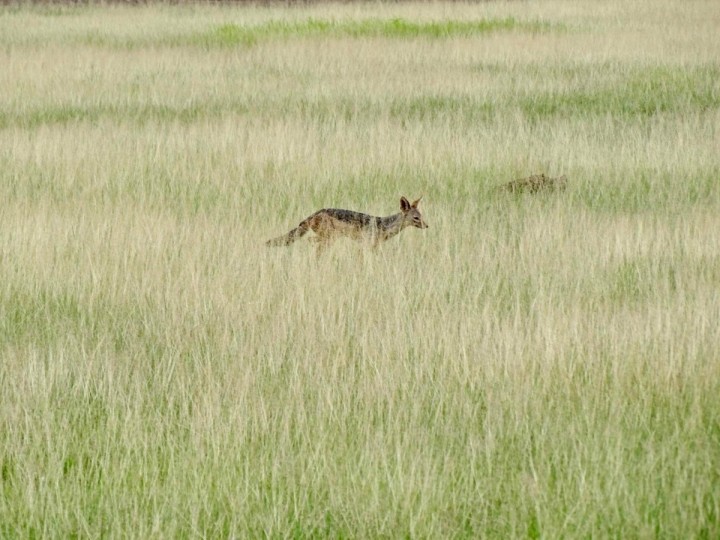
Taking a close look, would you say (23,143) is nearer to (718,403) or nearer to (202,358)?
(202,358)

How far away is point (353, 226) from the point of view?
6.91 meters

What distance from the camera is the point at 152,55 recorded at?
63.8 feet

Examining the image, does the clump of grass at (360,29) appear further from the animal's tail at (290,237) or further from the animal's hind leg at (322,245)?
the animal's hind leg at (322,245)

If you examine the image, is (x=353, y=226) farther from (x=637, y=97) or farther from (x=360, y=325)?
(x=637, y=97)

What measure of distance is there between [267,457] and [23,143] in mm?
8130

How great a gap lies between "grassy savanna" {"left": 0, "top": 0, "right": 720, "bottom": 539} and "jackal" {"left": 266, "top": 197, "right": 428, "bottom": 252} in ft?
0.34

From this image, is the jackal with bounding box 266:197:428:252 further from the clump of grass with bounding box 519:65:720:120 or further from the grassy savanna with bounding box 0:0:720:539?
the clump of grass with bounding box 519:65:720:120

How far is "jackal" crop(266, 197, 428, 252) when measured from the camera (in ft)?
22.7

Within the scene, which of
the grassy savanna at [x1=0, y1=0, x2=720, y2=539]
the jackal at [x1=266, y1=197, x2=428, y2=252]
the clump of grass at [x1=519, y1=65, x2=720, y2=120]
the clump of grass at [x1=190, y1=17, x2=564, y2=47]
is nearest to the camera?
the grassy savanna at [x1=0, y1=0, x2=720, y2=539]

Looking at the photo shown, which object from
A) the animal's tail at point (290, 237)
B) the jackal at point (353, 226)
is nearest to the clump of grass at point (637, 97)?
the jackal at point (353, 226)

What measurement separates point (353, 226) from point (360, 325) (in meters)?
1.53

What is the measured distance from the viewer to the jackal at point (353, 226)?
6.92 metres

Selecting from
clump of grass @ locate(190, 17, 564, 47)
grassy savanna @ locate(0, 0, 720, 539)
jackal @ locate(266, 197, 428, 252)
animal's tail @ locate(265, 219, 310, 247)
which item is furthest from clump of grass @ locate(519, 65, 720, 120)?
clump of grass @ locate(190, 17, 564, 47)

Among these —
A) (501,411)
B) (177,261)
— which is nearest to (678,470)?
(501,411)
